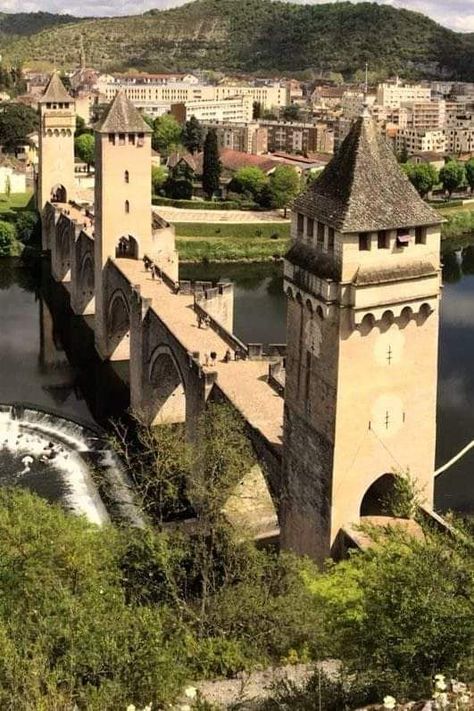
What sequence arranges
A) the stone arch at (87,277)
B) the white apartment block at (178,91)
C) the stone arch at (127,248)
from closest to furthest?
the stone arch at (127,248) < the stone arch at (87,277) < the white apartment block at (178,91)

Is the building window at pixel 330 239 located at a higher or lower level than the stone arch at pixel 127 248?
higher

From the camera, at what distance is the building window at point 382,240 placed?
21.7 metres

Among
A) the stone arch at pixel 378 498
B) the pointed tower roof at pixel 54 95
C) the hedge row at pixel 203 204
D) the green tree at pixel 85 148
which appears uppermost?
the pointed tower roof at pixel 54 95

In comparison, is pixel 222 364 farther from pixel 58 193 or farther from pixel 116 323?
pixel 58 193

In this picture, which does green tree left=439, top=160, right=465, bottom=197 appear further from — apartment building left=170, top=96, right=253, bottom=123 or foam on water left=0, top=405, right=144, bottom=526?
foam on water left=0, top=405, right=144, bottom=526

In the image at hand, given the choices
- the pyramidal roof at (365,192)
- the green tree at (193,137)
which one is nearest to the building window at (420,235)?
the pyramidal roof at (365,192)

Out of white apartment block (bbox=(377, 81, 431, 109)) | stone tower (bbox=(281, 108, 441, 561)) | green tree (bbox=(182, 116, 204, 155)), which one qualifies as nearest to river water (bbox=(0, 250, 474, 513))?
stone tower (bbox=(281, 108, 441, 561))

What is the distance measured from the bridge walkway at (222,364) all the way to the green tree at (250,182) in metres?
44.6

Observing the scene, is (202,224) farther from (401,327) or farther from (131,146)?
(401,327)

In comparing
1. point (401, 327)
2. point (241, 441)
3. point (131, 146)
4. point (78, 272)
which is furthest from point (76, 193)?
point (401, 327)

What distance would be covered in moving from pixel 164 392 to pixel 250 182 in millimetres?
53525

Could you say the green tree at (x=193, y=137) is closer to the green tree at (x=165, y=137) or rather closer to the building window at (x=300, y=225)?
the green tree at (x=165, y=137)

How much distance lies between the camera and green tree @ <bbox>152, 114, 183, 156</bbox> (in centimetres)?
11125

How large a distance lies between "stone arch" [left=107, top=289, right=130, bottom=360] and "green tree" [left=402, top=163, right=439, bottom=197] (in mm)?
55379
